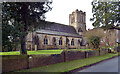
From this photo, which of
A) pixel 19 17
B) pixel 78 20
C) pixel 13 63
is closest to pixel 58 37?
pixel 78 20

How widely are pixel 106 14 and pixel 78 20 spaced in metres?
23.4

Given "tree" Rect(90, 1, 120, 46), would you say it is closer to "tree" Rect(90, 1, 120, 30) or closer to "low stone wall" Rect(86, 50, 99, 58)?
"tree" Rect(90, 1, 120, 30)

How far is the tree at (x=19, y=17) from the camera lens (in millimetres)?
6311

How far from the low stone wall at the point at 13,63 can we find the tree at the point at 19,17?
96 cm

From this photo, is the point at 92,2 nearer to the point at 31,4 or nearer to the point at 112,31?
the point at 31,4

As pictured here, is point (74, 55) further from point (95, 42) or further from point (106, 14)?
point (106, 14)

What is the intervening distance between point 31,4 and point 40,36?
57.6 ft

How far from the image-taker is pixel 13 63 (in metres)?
6.50

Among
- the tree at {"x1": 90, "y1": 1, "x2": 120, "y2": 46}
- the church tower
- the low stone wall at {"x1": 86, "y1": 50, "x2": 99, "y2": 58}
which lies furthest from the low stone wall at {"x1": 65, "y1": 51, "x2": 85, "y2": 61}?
the church tower

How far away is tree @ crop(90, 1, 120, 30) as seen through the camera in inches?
773

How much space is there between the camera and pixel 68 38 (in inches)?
1330

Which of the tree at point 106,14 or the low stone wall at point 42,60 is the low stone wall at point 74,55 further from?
the tree at point 106,14

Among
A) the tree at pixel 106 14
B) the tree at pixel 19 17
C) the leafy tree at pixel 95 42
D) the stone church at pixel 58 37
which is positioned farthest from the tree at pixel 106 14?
the tree at pixel 19 17

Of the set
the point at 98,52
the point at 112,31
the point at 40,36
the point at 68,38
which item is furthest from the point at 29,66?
the point at 112,31
